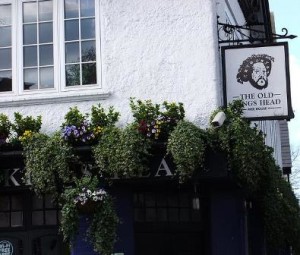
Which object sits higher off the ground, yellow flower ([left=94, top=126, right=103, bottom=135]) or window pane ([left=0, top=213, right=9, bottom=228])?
yellow flower ([left=94, top=126, right=103, bottom=135])

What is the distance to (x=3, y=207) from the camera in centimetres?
1213

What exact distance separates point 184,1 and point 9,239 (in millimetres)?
4591

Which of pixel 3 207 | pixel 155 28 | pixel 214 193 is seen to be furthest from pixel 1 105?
pixel 214 193

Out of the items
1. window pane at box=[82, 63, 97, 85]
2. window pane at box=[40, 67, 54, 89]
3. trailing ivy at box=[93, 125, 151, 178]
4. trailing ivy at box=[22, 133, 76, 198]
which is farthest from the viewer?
window pane at box=[40, 67, 54, 89]

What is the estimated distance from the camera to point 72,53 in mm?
11852

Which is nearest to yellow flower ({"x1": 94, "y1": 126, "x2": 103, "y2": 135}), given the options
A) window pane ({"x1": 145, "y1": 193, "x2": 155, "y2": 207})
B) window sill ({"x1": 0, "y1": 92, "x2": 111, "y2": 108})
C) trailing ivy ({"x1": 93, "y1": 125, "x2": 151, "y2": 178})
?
trailing ivy ({"x1": 93, "y1": 125, "x2": 151, "y2": 178})

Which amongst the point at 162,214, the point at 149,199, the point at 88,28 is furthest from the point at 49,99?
the point at 162,214

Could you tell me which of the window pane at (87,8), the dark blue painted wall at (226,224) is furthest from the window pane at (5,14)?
the dark blue painted wall at (226,224)

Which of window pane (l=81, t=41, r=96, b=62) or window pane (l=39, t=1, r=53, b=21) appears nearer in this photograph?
window pane (l=81, t=41, r=96, b=62)

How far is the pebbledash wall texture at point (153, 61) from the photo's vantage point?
1140cm

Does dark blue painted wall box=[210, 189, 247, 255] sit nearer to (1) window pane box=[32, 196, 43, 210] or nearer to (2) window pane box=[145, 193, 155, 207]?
(2) window pane box=[145, 193, 155, 207]

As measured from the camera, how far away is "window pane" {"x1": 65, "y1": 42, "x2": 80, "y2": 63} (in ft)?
38.8

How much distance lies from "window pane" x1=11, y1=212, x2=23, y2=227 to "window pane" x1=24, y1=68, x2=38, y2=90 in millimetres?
1994

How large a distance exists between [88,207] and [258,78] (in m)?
3.15
